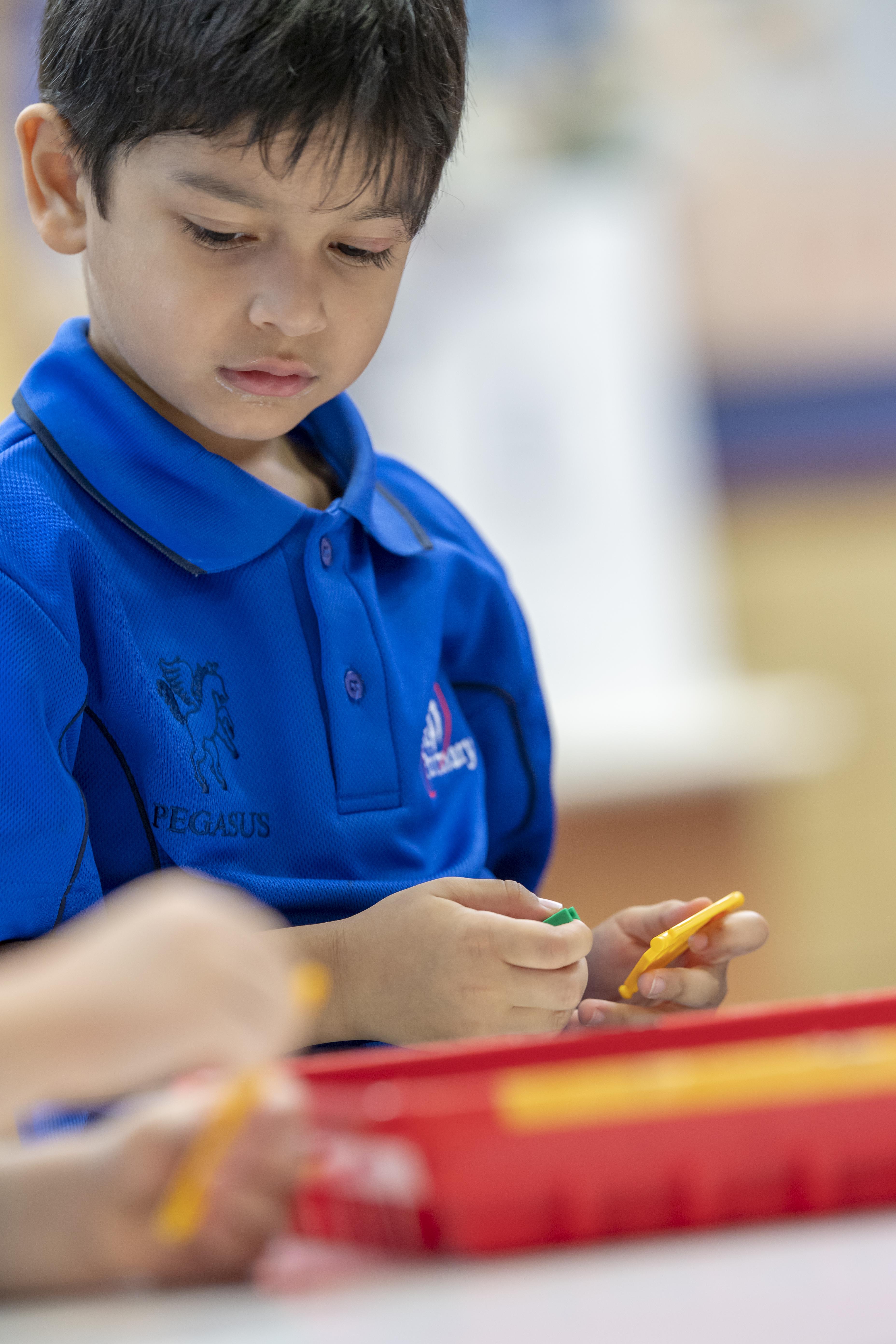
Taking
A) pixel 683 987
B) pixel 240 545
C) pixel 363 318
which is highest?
pixel 363 318

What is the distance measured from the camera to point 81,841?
1.97ft

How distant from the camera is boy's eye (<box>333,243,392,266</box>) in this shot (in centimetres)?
68

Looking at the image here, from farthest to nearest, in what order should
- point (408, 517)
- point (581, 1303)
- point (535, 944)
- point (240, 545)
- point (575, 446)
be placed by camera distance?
point (575, 446), point (408, 517), point (240, 545), point (535, 944), point (581, 1303)

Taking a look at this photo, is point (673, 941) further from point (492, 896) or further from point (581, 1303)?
point (581, 1303)

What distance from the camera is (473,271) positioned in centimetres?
236

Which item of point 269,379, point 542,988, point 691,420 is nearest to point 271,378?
point 269,379

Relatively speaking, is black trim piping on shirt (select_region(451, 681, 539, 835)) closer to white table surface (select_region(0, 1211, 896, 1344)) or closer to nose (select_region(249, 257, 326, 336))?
nose (select_region(249, 257, 326, 336))

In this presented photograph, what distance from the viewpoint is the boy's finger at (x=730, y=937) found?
0.71 metres

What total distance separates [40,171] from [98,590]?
0.23 meters

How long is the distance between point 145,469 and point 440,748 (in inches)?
8.6

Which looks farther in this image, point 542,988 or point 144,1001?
point 542,988

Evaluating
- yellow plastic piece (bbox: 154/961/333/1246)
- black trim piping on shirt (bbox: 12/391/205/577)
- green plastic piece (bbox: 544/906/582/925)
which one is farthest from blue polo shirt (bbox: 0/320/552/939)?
yellow plastic piece (bbox: 154/961/333/1246)

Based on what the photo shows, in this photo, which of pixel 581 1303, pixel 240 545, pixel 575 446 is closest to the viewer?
pixel 581 1303

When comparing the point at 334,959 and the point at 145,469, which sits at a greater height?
the point at 145,469
